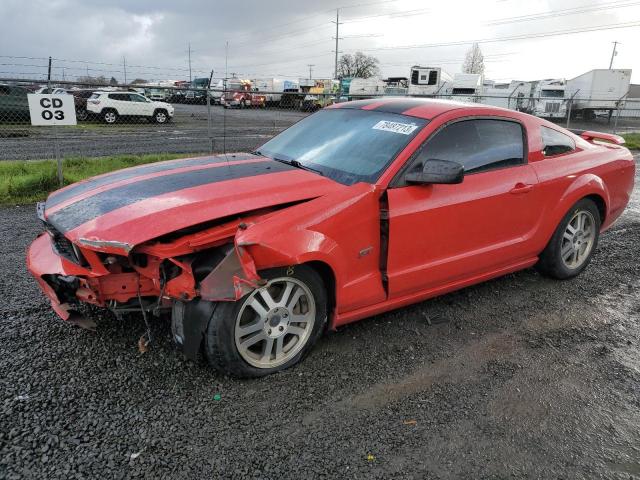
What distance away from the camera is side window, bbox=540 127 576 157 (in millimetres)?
4203

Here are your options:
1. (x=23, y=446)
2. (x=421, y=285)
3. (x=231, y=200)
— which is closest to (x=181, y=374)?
(x=23, y=446)

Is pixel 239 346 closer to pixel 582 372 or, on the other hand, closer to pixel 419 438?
pixel 419 438

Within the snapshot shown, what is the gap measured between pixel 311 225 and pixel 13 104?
18138mm

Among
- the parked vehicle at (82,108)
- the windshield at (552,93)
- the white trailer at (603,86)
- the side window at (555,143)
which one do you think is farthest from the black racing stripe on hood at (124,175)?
the windshield at (552,93)

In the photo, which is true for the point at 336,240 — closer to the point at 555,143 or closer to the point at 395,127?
the point at 395,127

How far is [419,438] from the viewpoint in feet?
8.11

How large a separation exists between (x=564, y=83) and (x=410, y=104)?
3844cm

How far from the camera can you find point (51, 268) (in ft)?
9.57

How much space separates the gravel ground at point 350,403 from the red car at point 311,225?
0.86 ft

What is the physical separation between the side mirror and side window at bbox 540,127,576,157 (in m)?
1.47

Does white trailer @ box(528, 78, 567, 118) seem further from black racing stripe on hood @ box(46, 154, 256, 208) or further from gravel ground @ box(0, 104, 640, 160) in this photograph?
black racing stripe on hood @ box(46, 154, 256, 208)

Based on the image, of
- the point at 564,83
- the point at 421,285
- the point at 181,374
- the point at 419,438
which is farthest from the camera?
the point at 564,83

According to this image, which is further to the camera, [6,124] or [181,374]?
[6,124]

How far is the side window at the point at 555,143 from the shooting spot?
420cm
